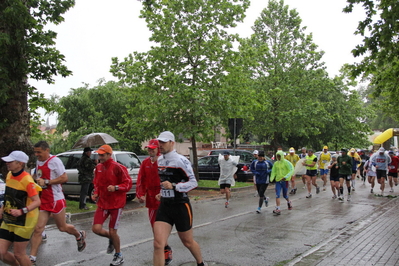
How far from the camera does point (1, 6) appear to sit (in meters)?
10.2

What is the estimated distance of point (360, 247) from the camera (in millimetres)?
7039

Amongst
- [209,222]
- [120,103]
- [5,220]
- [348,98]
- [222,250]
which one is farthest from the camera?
[348,98]

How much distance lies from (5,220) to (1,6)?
728cm

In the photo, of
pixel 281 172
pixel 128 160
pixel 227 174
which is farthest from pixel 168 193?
pixel 128 160

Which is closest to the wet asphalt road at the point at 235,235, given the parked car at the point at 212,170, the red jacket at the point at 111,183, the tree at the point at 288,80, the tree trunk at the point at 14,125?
the red jacket at the point at 111,183

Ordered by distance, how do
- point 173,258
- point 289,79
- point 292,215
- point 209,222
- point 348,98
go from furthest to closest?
point 348,98
point 289,79
point 292,215
point 209,222
point 173,258

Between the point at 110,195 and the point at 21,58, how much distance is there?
6.16 metres

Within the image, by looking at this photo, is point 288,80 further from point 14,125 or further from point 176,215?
point 176,215

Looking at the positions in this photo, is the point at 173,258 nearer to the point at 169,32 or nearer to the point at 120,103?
the point at 169,32

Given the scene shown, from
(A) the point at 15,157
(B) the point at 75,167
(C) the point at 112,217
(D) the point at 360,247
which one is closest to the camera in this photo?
(A) the point at 15,157

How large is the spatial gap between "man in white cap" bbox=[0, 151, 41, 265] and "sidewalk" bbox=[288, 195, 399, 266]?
12.3 feet

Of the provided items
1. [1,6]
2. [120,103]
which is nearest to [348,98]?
[120,103]

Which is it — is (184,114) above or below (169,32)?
below

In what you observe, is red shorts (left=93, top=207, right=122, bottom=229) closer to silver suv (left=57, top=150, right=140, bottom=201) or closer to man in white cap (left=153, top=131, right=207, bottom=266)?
man in white cap (left=153, top=131, right=207, bottom=266)
